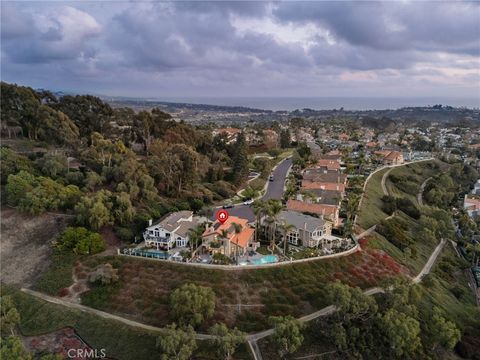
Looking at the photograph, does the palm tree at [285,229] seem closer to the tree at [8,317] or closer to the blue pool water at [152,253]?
the blue pool water at [152,253]

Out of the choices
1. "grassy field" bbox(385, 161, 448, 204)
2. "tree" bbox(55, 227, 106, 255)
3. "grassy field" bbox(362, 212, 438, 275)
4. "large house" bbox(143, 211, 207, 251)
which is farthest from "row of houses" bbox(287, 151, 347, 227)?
"tree" bbox(55, 227, 106, 255)

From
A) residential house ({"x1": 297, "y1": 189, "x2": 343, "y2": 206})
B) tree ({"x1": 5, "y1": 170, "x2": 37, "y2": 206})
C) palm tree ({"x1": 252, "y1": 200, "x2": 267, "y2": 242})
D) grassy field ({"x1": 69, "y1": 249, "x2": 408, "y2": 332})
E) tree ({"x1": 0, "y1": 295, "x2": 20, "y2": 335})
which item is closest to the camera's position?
tree ({"x1": 0, "y1": 295, "x2": 20, "y2": 335})

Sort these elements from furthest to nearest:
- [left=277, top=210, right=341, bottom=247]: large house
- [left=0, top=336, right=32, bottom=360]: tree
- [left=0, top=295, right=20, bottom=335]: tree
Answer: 1. [left=277, top=210, right=341, bottom=247]: large house
2. [left=0, top=295, right=20, bottom=335]: tree
3. [left=0, top=336, right=32, bottom=360]: tree

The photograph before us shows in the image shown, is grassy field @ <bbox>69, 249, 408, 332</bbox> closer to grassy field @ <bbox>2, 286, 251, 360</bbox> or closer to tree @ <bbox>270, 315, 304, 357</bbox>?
grassy field @ <bbox>2, 286, 251, 360</bbox>

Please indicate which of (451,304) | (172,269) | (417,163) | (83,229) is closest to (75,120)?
(83,229)

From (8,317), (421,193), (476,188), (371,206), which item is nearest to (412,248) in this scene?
(371,206)

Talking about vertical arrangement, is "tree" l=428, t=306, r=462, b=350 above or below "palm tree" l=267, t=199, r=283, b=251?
below

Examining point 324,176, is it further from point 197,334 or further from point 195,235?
point 197,334

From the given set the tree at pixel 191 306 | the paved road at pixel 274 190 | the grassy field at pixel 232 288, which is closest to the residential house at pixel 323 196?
the paved road at pixel 274 190
